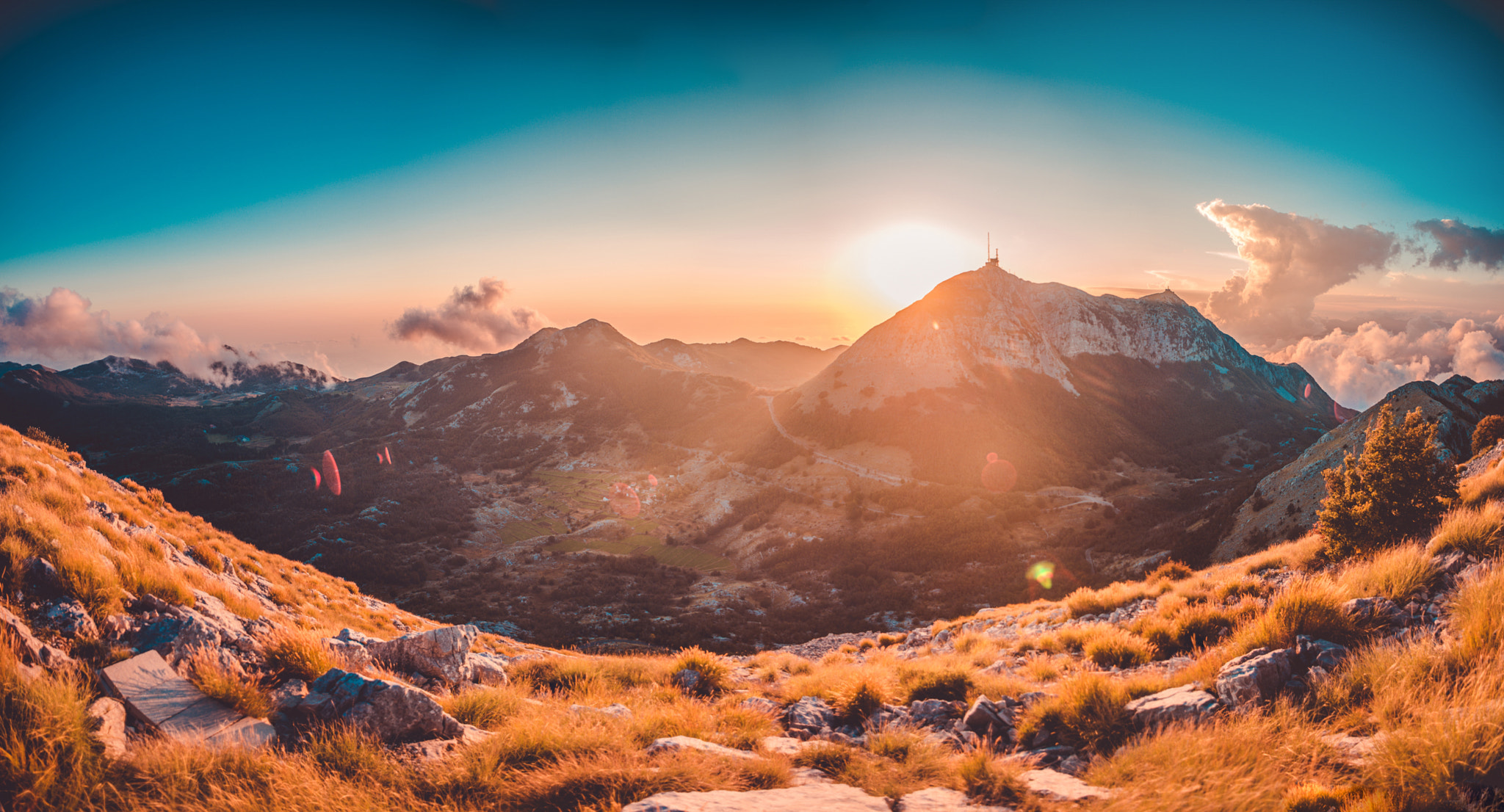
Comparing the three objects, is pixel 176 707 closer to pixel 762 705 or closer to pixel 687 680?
pixel 687 680

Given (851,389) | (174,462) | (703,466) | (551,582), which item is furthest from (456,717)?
(174,462)

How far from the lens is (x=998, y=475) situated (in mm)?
66938

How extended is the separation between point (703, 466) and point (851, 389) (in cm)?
2976

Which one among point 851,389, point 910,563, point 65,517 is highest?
point 851,389

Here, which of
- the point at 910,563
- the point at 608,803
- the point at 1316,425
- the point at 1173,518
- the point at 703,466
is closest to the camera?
the point at 608,803

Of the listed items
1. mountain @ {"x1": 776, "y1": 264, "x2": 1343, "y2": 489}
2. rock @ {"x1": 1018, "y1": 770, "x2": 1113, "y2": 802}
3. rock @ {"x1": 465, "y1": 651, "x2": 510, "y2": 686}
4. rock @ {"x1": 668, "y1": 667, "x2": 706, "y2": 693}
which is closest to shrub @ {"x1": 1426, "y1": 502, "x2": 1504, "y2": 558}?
rock @ {"x1": 1018, "y1": 770, "x2": 1113, "y2": 802}

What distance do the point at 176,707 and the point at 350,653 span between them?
262cm

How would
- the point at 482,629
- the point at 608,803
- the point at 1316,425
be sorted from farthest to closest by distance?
1. the point at 1316,425
2. the point at 482,629
3. the point at 608,803

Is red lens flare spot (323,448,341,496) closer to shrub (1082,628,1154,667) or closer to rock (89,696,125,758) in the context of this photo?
rock (89,696,125,758)

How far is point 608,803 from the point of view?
16.2 ft

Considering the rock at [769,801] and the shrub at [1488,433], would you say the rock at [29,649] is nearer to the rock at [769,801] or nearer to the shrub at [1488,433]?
the rock at [769,801]

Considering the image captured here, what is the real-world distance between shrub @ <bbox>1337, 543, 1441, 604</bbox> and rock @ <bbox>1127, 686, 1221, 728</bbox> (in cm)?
380

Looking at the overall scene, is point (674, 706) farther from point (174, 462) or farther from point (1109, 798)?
point (174, 462)

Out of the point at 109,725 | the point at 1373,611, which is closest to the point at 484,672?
the point at 109,725
